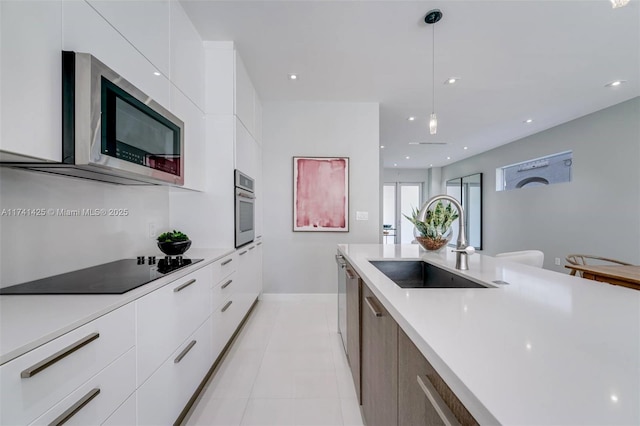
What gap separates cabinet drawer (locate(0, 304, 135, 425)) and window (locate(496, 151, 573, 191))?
5.97m

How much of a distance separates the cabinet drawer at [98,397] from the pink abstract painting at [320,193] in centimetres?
266

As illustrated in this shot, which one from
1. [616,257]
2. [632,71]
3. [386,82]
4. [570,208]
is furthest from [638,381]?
[570,208]

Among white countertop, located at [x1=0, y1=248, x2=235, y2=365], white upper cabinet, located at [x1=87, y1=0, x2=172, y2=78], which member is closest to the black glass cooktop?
white countertop, located at [x1=0, y1=248, x2=235, y2=365]

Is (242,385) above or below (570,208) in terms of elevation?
below

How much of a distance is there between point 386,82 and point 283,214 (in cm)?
211

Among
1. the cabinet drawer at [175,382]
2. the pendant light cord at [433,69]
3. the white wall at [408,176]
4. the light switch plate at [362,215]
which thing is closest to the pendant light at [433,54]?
the pendant light cord at [433,69]

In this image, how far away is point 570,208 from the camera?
4.13 m

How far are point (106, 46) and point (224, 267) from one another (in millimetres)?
1456

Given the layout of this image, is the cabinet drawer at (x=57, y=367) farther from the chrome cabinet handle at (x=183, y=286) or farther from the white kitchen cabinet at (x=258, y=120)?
the white kitchen cabinet at (x=258, y=120)

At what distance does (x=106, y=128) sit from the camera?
3.62ft

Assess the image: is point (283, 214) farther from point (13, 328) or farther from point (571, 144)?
point (571, 144)

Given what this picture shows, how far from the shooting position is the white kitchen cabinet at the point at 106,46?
1.01 m

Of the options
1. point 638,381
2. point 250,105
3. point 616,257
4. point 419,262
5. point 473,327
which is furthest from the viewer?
point 616,257

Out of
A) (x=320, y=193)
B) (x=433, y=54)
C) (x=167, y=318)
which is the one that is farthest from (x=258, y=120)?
(x=167, y=318)
